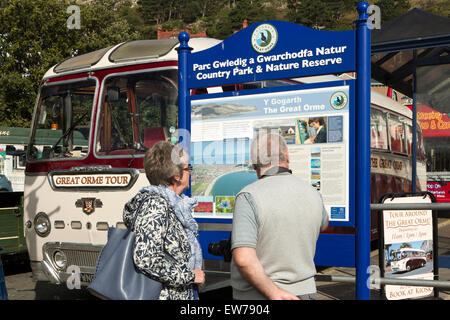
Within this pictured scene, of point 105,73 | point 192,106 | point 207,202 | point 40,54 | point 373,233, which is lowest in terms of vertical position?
point 373,233

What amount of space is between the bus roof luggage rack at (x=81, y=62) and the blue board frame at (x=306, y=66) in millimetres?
2073

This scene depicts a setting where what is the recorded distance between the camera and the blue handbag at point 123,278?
264cm

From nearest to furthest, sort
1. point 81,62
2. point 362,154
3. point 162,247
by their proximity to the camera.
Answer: point 162,247, point 362,154, point 81,62

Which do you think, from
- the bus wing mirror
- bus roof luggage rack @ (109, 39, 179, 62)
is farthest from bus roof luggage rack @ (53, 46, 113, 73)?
the bus wing mirror

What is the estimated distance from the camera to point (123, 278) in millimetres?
2650

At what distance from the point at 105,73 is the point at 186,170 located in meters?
3.49

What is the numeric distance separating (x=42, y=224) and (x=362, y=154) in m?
4.16

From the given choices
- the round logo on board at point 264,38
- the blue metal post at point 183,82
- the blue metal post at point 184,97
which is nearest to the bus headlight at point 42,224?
the blue metal post at point 184,97

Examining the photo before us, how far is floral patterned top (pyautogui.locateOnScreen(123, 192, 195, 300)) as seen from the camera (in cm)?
268

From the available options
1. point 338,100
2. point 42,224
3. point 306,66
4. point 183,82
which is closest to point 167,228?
point 338,100

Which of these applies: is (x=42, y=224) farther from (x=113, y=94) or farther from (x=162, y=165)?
(x=162, y=165)
